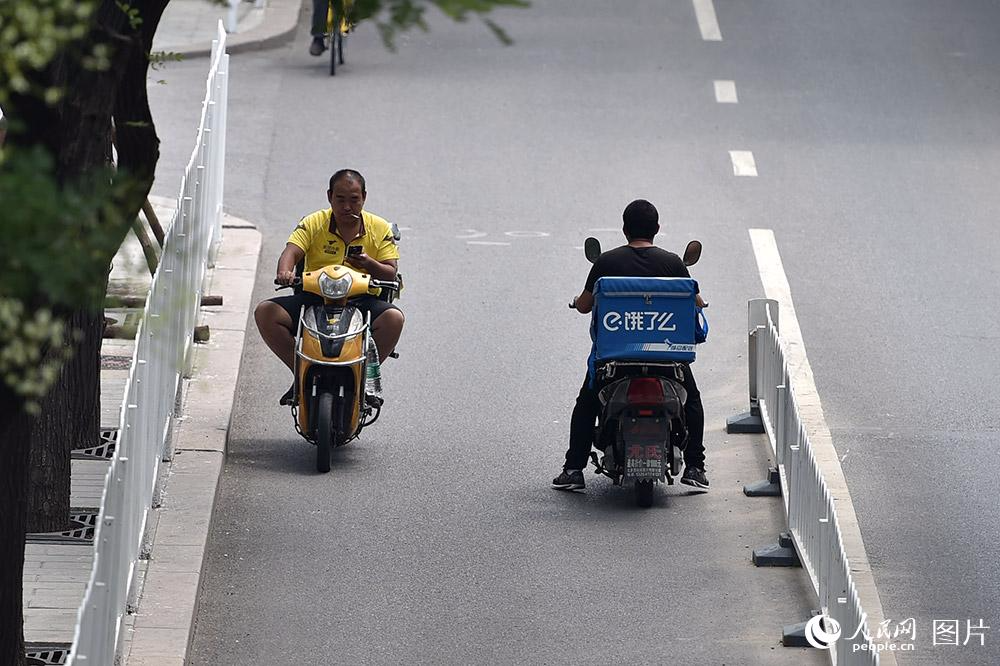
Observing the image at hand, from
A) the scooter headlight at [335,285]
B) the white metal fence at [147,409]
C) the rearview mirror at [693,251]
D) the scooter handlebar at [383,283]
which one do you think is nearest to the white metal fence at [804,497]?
the rearview mirror at [693,251]

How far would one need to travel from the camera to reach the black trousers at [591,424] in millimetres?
10633

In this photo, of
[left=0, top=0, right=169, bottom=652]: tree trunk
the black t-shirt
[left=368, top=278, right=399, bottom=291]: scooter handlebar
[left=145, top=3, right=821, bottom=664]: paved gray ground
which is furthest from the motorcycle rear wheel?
[left=0, top=0, right=169, bottom=652]: tree trunk

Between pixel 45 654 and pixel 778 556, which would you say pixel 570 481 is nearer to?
pixel 778 556

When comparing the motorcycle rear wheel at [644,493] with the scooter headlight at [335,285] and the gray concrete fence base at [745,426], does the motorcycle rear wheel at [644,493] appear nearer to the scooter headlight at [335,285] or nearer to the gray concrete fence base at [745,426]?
the gray concrete fence base at [745,426]

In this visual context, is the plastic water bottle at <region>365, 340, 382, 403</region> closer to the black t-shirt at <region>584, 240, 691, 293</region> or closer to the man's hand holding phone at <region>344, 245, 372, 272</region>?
the man's hand holding phone at <region>344, 245, 372, 272</region>

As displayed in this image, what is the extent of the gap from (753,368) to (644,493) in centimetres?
134

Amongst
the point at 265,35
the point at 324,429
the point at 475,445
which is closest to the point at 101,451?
the point at 324,429

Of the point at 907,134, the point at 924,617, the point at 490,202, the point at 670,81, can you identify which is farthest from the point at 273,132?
the point at 924,617

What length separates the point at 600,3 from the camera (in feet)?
82.3

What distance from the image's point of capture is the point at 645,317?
10266 mm

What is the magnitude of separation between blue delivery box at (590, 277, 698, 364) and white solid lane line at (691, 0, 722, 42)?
13274mm

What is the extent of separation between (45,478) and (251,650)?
1499mm

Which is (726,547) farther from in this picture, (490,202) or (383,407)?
(490,202)

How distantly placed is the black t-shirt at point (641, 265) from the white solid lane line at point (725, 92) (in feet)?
33.1
